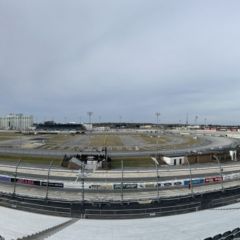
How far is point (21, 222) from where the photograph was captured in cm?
1803

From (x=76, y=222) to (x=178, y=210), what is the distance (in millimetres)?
5961

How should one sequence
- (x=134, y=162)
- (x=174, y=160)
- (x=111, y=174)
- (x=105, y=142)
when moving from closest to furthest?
(x=111, y=174)
(x=134, y=162)
(x=174, y=160)
(x=105, y=142)

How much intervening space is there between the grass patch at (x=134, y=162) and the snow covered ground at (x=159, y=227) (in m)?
21.5

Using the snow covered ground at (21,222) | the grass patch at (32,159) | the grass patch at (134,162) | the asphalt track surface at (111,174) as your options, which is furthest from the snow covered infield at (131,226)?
the grass patch at (32,159)

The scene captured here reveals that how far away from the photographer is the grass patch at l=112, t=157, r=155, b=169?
41.4 metres

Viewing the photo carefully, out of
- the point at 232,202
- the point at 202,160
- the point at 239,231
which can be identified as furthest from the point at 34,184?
the point at 202,160

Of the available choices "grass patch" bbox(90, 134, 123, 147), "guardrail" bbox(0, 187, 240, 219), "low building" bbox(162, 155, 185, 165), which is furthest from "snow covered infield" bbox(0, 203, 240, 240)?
"grass patch" bbox(90, 134, 123, 147)

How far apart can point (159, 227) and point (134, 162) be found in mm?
25845

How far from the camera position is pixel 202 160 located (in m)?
45.4

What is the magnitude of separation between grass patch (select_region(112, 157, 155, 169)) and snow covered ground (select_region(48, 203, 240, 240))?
70.6ft

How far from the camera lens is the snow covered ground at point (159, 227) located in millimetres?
15984

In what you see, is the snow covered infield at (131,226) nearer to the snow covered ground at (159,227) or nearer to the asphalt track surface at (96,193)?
the snow covered ground at (159,227)

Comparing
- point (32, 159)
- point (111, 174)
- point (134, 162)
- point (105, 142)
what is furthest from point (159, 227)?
point (105, 142)

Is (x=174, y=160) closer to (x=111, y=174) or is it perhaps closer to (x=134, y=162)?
(x=134, y=162)
